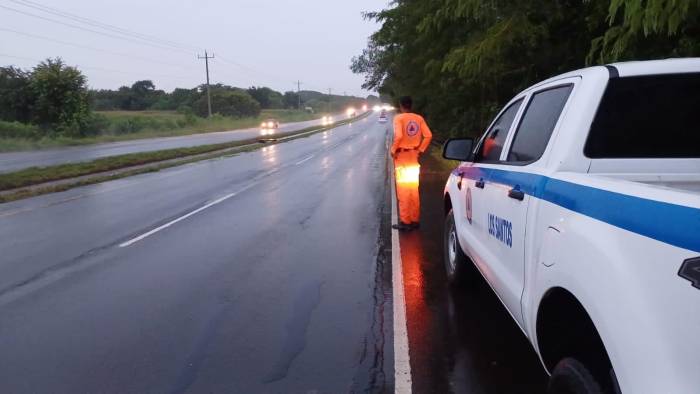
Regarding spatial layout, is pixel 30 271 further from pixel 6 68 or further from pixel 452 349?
pixel 6 68

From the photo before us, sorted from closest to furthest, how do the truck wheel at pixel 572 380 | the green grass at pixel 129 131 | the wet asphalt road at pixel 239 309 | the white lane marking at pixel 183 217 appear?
the truck wheel at pixel 572 380 < the wet asphalt road at pixel 239 309 < the white lane marking at pixel 183 217 < the green grass at pixel 129 131

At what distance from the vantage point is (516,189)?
3.33 meters

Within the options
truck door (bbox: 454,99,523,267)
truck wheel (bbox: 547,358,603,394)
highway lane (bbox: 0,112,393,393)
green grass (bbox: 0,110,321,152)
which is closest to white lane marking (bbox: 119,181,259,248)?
highway lane (bbox: 0,112,393,393)

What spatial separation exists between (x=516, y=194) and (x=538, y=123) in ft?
2.11

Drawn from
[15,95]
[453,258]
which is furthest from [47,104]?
[453,258]

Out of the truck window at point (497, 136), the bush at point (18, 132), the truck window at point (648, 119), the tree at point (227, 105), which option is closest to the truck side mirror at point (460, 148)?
the truck window at point (497, 136)

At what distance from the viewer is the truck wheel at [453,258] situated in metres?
5.61

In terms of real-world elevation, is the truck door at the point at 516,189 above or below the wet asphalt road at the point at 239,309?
above

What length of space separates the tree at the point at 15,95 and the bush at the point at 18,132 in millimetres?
7414

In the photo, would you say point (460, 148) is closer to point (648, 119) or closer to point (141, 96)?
point (648, 119)

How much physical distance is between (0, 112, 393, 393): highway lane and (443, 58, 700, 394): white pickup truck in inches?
55.6

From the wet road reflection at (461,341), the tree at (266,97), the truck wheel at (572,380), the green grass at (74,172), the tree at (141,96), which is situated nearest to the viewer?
the truck wheel at (572,380)

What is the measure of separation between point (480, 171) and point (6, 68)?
60.8 metres

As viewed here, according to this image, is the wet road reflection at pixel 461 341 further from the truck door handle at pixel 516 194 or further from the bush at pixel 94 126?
the bush at pixel 94 126
